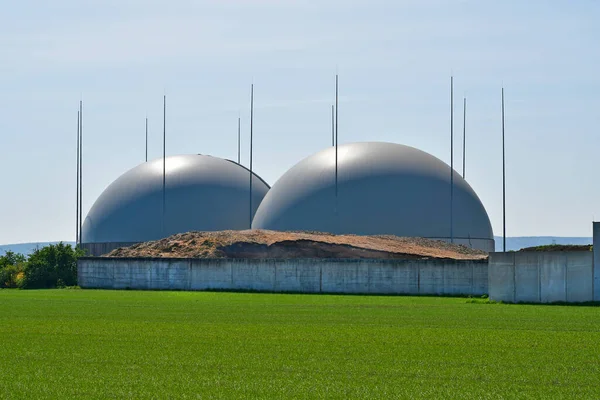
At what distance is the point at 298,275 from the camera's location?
4550 cm

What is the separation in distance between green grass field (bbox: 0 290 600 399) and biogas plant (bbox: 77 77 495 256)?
35.1 metres

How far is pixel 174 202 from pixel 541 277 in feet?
142

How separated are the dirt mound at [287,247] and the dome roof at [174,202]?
55.3 ft

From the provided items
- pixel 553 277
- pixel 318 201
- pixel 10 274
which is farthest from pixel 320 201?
pixel 553 277

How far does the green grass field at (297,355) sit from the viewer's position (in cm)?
1241

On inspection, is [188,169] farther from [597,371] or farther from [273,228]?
[597,371]

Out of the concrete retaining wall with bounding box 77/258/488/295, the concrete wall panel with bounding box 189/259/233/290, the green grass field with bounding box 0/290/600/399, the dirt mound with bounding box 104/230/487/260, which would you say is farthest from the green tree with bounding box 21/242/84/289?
the green grass field with bounding box 0/290/600/399

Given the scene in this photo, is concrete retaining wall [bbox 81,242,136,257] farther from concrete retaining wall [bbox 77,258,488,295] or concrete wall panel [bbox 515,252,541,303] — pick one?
concrete wall panel [bbox 515,252,541,303]

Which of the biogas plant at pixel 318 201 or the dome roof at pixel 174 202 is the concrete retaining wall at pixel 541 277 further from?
the dome roof at pixel 174 202

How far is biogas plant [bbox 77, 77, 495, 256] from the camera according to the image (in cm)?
6316

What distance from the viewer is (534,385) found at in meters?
12.8

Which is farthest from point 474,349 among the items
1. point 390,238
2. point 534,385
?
point 390,238

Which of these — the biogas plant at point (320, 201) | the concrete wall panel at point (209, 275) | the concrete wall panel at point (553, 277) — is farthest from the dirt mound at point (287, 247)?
the concrete wall panel at point (553, 277)

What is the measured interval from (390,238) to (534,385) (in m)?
44.6
